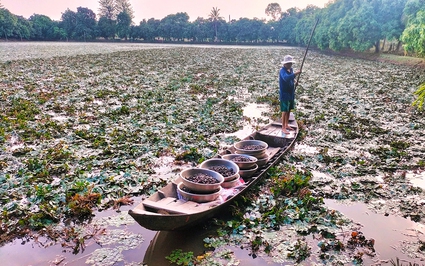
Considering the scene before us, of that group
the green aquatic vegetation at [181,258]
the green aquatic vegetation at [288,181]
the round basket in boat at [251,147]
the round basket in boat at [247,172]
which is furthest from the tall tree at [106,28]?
the green aquatic vegetation at [181,258]

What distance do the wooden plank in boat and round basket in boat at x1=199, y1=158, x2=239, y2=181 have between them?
35.2 inches

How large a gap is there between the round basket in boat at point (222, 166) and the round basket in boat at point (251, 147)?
2.25 feet

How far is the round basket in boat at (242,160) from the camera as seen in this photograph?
538 centimetres

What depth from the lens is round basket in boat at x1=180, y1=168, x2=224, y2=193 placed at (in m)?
4.42

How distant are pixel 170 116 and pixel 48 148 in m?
3.92

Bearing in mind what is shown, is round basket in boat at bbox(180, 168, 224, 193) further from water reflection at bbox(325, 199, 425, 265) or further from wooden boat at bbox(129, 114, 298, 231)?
water reflection at bbox(325, 199, 425, 265)

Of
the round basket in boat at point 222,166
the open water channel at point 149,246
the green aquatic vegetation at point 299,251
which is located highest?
the round basket in boat at point 222,166

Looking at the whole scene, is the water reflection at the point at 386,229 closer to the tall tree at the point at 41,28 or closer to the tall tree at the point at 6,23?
the tall tree at the point at 6,23

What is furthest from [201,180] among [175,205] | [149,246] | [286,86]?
[286,86]

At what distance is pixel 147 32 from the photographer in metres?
70.6

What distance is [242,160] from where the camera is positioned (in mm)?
5582

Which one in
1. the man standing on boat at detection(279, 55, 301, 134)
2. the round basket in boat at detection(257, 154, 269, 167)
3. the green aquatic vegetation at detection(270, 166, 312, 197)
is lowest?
the green aquatic vegetation at detection(270, 166, 312, 197)

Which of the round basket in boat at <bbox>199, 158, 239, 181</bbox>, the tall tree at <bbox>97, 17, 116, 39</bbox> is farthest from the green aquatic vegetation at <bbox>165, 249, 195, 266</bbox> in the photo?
the tall tree at <bbox>97, 17, 116, 39</bbox>

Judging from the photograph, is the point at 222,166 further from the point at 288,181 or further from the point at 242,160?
the point at 288,181
